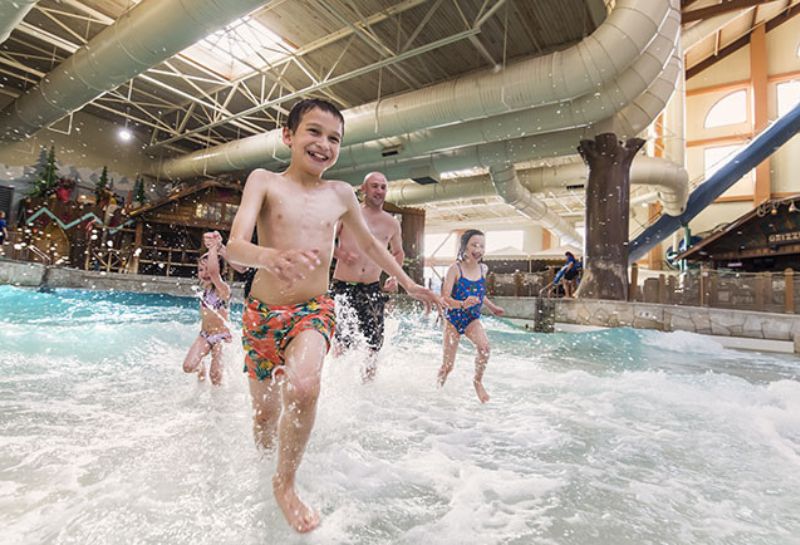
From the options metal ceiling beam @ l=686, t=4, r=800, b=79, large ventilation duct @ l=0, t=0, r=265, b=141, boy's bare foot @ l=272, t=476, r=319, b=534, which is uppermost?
metal ceiling beam @ l=686, t=4, r=800, b=79

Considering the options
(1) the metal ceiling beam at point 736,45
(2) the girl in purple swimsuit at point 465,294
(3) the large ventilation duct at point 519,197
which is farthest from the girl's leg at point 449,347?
(1) the metal ceiling beam at point 736,45

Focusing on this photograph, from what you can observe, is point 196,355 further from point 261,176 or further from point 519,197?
point 519,197

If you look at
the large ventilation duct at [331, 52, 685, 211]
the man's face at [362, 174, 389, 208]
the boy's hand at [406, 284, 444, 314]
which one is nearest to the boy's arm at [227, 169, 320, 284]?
the boy's hand at [406, 284, 444, 314]

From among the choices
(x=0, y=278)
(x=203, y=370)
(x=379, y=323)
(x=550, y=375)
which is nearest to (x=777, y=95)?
(x=550, y=375)

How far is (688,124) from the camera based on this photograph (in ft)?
62.2

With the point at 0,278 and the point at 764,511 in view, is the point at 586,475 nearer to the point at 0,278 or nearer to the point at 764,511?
the point at 764,511

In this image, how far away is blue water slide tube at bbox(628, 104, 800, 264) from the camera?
11.8 metres

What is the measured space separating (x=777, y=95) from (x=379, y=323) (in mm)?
21613

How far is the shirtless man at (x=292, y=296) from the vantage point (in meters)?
1.50

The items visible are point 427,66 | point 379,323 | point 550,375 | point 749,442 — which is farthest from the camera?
point 427,66

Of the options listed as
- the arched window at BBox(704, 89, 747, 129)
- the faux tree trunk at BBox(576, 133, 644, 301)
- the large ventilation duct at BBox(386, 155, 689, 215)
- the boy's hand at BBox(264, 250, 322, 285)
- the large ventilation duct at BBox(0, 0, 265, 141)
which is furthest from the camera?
the arched window at BBox(704, 89, 747, 129)

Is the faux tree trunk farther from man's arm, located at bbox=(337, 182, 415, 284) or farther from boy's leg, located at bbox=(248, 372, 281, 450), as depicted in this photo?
boy's leg, located at bbox=(248, 372, 281, 450)

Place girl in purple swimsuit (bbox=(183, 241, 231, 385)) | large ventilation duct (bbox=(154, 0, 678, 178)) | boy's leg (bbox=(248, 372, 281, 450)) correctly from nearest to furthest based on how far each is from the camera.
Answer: boy's leg (bbox=(248, 372, 281, 450)) < girl in purple swimsuit (bbox=(183, 241, 231, 385)) < large ventilation duct (bbox=(154, 0, 678, 178))

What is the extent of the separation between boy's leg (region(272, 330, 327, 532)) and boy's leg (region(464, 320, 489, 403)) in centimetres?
218
